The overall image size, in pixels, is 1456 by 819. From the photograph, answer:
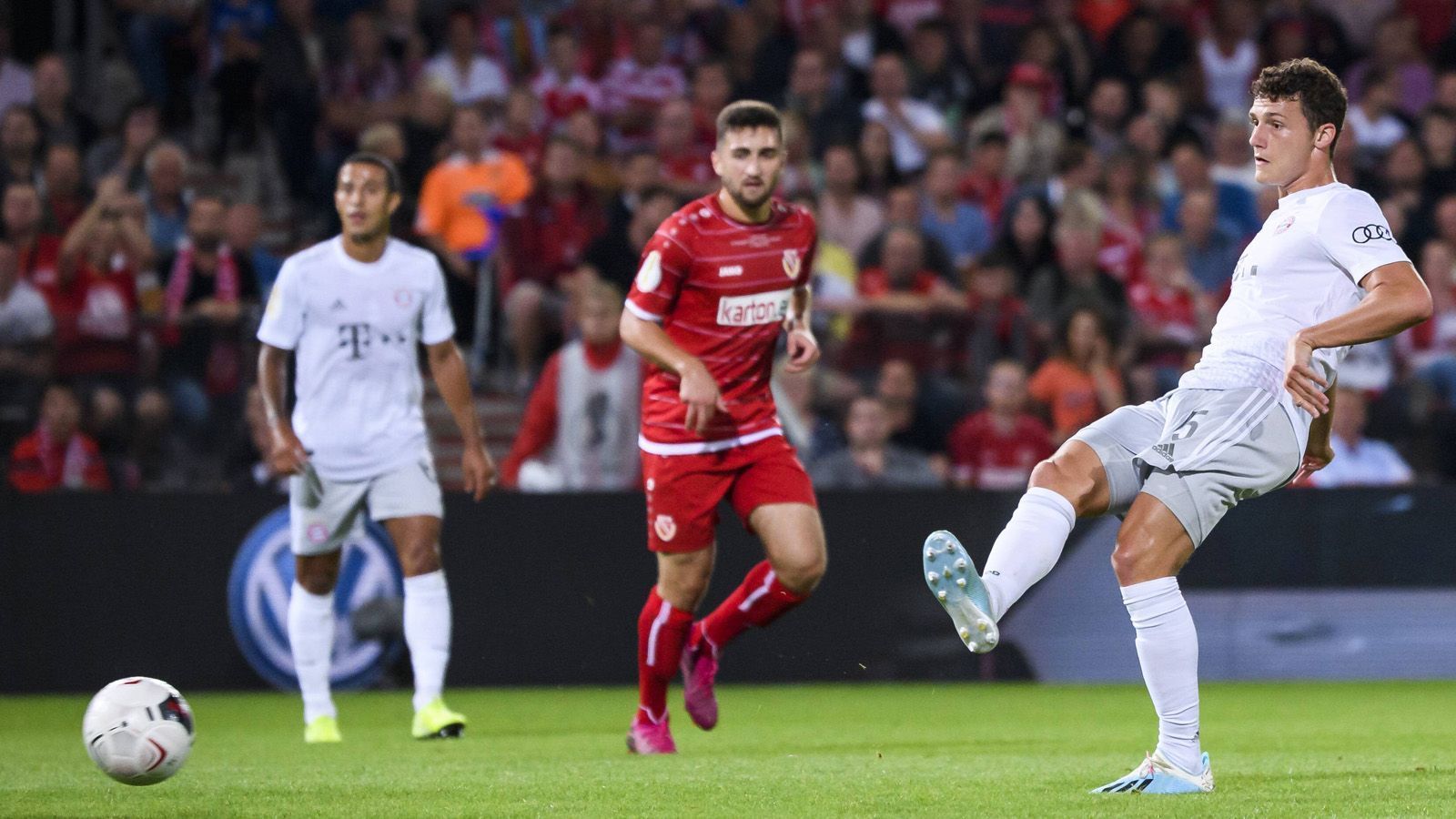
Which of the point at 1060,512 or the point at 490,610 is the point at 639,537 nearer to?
the point at 490,610

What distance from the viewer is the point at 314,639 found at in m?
8.32

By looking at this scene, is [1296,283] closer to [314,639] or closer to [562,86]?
[314,639]

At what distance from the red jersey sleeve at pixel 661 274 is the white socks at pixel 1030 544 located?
6.56ft

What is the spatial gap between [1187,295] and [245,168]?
657 centimetres

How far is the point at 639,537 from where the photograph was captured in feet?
36.0

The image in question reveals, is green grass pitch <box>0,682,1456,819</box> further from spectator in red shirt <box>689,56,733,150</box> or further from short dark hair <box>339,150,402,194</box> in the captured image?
spectator in red shirt <box>689,56,733,150</box>

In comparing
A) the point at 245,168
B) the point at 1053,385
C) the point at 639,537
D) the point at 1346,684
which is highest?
the point at 245,168

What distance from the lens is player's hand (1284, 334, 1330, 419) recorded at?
200 inches

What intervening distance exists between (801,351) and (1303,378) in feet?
8.49

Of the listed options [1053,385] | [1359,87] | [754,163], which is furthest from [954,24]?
[754,163]

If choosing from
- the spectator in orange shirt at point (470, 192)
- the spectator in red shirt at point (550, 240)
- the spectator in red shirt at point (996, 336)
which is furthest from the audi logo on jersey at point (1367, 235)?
the spectator in orange shirt at point (470, 192)

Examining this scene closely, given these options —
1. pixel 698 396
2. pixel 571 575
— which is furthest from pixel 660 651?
pixel 571 575

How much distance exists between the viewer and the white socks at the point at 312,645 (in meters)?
8.23

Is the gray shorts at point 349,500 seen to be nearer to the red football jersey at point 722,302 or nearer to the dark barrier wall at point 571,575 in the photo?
the red football jersey at point 722,302
